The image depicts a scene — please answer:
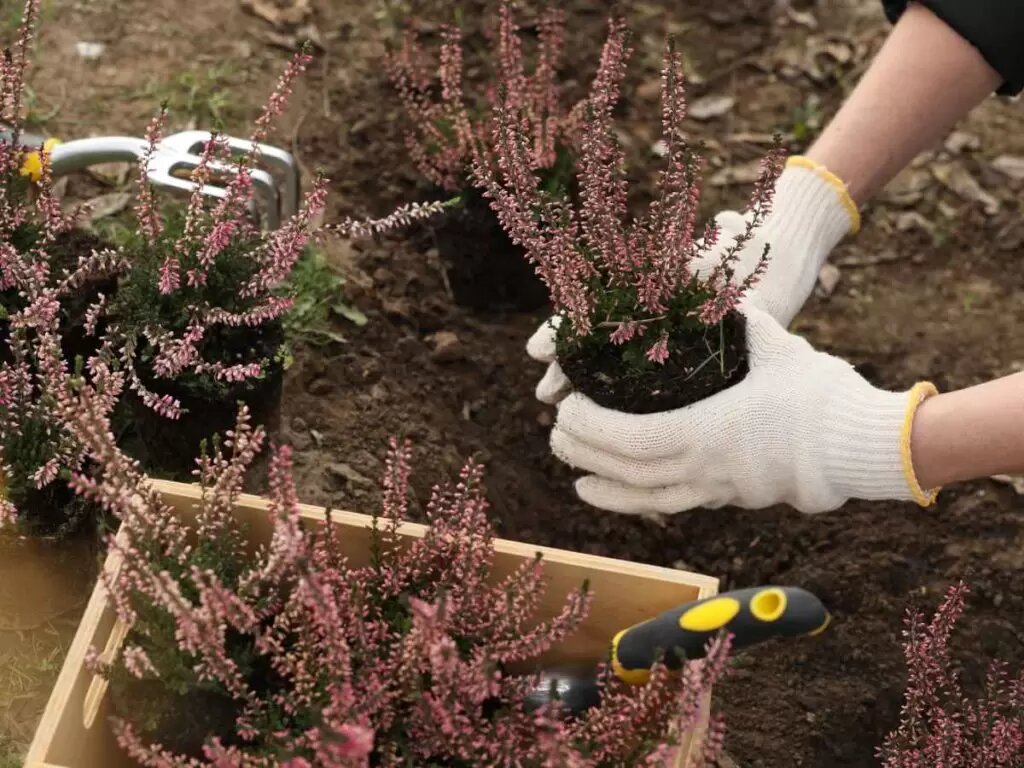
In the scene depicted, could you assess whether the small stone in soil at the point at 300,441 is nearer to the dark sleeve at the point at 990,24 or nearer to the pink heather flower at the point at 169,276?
the pink heather flower at the point at 169,276

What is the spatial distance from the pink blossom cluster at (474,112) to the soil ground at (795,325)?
221mm

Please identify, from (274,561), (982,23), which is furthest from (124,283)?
(982,23)

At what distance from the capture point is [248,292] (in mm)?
1878

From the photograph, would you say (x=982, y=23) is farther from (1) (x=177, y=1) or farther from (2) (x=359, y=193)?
(1) (x=177, y=1)

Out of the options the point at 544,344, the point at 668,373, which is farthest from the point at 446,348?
the point at 668,373

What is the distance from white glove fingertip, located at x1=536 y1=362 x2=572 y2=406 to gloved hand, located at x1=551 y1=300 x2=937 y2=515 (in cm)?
5

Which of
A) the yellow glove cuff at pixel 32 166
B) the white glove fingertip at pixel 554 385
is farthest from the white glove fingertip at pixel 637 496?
the yellow glove cuff at pixel 32 166

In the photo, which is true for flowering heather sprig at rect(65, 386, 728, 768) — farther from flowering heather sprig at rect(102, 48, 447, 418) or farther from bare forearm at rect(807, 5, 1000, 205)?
bare forearm at rect(807, 5, 1000, 205)

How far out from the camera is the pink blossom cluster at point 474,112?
7.69 feet

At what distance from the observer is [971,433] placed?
6.19 feet

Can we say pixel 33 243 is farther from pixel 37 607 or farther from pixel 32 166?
pixel 37 607

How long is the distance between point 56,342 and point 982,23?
1.86 metres

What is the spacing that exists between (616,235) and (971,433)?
0.72 metres

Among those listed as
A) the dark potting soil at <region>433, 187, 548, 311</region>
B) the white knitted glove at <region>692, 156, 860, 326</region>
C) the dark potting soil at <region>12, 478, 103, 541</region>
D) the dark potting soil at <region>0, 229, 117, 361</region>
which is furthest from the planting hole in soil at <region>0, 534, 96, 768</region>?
the white knitted glove at <region>692, 156, 860, 326</region>
